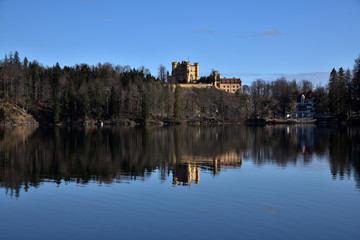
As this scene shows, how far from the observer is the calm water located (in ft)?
49.4

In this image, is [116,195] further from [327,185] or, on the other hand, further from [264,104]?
[264,104]

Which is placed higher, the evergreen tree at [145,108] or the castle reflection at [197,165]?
the evergreen tree at [145,108]

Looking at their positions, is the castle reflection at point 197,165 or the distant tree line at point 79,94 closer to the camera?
the castle reflection at point 197,165

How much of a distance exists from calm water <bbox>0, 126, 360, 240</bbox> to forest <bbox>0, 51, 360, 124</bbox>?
93068mm

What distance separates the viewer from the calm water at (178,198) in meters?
15.1

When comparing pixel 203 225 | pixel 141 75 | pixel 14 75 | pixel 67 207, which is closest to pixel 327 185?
pixel 203 225

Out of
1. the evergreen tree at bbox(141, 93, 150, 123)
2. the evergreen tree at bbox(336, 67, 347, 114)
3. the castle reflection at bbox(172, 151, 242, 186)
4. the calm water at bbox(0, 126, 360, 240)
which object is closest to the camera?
the calm water at bbox(0, 126, 360, 240)

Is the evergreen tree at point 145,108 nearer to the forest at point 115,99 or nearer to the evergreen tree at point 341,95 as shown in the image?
the forest at point 115,99

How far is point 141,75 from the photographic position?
165250mm

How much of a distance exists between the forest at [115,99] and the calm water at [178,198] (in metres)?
93.1

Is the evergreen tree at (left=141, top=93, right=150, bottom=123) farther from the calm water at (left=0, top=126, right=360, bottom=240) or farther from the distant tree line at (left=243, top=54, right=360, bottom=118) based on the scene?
the calm water at (left=0, top=126, right=360, bottom=240)

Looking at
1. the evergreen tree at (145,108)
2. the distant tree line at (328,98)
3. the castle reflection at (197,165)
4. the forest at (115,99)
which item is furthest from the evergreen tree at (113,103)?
the castle reflection at (197,165)

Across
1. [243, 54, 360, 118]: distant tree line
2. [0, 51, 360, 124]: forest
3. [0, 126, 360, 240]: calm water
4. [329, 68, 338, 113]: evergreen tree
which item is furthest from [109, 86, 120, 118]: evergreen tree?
[0, 126, 360, 240]: calm water

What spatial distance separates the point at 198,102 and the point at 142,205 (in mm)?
153987
